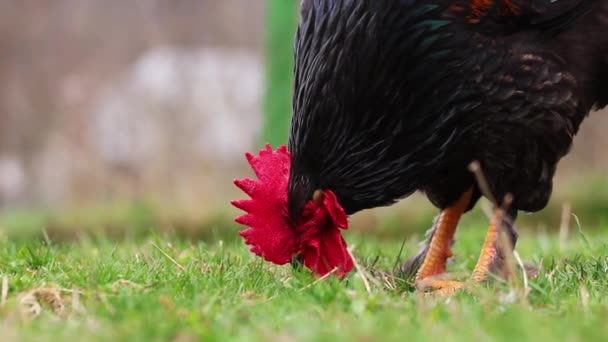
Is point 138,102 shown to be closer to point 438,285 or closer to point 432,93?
point 438,285

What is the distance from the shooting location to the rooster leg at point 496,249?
13.0ft

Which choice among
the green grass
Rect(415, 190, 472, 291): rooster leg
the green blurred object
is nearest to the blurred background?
the green blurred object

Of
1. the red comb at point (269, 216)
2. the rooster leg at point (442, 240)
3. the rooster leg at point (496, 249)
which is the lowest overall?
the rooster leg at point (442, 240)

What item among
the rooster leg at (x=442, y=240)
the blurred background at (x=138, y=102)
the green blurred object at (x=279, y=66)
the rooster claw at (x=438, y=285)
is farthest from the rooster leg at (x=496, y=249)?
the blurred background at (x=138, y=102)

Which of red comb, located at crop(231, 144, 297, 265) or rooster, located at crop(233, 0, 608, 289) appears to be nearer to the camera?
rooster, located at crop(233, 0, 608, 289)

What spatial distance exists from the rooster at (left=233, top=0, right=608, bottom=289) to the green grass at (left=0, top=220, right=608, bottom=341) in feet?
1.07

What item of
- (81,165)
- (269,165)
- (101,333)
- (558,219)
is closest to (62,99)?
(81,165)

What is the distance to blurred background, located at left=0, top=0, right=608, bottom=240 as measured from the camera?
1148 centimetres

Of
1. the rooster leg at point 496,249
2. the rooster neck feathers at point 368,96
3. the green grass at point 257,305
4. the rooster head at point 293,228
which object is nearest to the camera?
the green grass at point 257,305

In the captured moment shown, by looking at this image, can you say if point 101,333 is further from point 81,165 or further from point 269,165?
point 81,165

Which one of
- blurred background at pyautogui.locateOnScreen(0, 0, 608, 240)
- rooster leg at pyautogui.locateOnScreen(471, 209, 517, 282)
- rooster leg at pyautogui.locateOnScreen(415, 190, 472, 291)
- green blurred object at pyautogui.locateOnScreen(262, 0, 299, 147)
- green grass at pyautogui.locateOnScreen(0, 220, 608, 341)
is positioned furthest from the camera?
blurred background at pyautogui.locateOnScreen(0, 0, 608, 240)

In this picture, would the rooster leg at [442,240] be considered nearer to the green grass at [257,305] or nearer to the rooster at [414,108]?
the rooster at [414,108]

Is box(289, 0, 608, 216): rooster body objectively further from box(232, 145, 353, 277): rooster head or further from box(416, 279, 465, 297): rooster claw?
box(416, 279, 465, 297): rooster claw

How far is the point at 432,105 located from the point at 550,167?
0.69 metres
